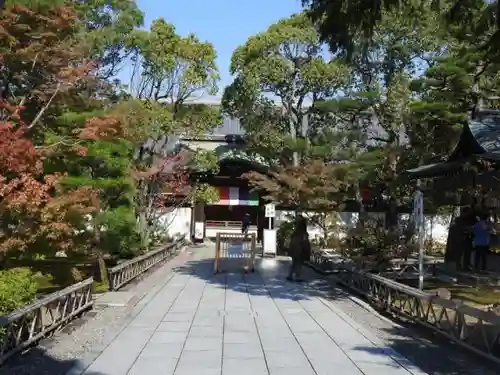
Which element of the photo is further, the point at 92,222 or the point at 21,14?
the point at 92,222

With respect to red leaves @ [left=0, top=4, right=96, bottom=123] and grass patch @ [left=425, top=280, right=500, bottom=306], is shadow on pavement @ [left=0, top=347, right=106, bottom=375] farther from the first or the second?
grass patch @ [left=425, top=280, right=500, bottom=306]

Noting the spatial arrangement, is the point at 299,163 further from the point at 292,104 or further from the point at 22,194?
the point at 22,194

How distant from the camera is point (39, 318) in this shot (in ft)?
27.4

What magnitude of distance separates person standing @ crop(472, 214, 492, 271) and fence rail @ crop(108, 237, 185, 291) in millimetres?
9062

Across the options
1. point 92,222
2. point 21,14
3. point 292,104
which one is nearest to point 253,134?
point 292,104

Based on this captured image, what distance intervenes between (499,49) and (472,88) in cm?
1130

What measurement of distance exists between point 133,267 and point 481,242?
9.28 meters

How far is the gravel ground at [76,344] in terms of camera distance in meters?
7.10

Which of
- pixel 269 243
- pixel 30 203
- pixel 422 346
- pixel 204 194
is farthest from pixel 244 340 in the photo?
pixel 204 194

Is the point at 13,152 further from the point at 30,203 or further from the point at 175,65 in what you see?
the point at 175,65

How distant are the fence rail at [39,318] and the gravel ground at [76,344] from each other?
136mm

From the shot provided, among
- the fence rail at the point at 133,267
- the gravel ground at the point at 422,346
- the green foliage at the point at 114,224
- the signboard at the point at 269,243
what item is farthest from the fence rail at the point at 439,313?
the signboard at the point at 269,243

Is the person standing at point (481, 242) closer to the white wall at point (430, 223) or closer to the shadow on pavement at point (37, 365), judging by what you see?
the shadow on pavement at point (37, 365)

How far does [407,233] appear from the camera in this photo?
1638 cm
